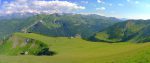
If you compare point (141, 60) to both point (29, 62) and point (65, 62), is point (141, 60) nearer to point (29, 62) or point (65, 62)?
point (65, 62)

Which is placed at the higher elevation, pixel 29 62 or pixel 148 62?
pixel 148 62

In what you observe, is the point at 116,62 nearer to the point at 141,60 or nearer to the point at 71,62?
the point at 141,60

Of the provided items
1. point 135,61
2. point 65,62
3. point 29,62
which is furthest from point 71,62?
point 135,61

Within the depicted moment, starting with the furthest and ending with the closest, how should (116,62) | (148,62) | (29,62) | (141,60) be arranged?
(29,62), (116,62), (141,60), (148,62)

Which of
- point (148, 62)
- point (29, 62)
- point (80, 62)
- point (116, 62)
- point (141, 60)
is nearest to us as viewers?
point (148, 62)

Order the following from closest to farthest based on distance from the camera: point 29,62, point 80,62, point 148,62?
point 148,62 → point 80,62 → point 29,62

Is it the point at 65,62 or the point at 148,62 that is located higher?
the point at 148,62

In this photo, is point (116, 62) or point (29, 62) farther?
point (29, 62)

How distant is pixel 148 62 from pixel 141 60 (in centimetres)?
383

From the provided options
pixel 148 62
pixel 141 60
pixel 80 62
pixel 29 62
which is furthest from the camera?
pixel 29 62

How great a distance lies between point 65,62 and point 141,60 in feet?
97.6

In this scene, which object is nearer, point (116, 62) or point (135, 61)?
point (135, 61)

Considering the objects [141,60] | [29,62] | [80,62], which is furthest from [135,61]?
[29,62]

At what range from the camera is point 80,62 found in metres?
77.8
